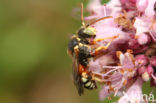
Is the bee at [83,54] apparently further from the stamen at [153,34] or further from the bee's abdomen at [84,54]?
the stamen at [153,34]

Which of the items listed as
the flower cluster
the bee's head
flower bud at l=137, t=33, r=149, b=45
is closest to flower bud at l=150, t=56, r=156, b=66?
the flower cluster

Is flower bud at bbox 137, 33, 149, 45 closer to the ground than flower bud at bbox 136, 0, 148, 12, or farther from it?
closer to the ground

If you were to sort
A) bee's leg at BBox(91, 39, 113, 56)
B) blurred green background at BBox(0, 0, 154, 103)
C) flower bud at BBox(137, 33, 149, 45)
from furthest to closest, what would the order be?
blurred green background at BBox(0, 0, 154, 103), bee's leg at BBox(91, 39, 113, 56), flower bud at BBox(137, 33, 149, 45)

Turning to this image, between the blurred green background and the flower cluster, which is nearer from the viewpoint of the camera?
the flower cluster

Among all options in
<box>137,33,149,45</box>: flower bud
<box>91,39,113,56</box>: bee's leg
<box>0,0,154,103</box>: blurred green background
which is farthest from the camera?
<box>0,0,154,103</box>: blurred green background

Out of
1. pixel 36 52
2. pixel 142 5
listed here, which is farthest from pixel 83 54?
pixel 36 52

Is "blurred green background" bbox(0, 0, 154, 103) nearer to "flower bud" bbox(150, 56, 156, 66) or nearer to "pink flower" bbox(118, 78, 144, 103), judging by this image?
"pink flower" bbox(118, 78, 144, 103)

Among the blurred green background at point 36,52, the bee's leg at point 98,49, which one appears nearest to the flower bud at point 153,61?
the bee's leg at point 98,49
